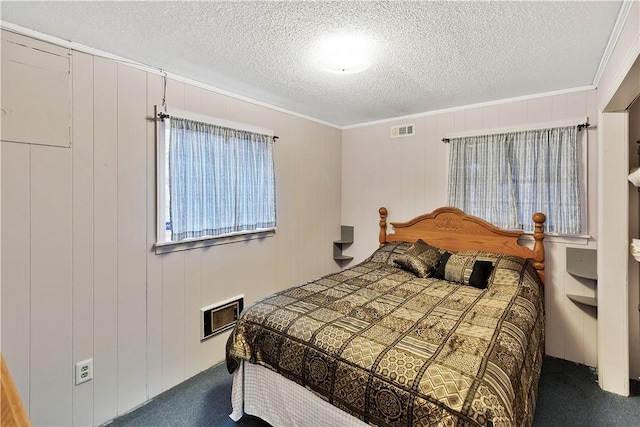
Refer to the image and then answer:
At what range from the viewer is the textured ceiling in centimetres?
150

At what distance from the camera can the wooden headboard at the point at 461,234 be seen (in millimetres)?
2656

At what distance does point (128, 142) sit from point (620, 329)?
3648 millimetres

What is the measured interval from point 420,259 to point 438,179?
3.21ft

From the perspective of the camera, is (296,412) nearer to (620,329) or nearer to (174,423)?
(174,423)

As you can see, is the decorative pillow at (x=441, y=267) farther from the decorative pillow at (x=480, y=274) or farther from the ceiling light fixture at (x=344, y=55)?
the ceiling light fixture at (x=344, y=55)

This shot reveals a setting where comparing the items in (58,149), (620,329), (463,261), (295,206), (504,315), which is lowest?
(620,329)

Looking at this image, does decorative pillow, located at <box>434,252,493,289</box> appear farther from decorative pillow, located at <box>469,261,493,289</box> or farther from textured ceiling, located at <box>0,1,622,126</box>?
textured ceiling, located at <box>0,1,622,126</box>

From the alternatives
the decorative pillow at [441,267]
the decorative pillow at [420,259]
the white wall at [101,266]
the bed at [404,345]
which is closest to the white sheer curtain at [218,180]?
the white wall at [101,266]

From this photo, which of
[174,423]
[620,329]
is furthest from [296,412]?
[620,329]

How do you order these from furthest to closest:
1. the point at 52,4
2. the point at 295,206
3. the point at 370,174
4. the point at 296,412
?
the point at 370,174 → the point at 295,206 → the point at 296,412 → the point at 52,4

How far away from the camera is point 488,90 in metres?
2.65

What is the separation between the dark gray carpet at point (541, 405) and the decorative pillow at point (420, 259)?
45.6 inches

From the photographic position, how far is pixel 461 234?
10.0 ft

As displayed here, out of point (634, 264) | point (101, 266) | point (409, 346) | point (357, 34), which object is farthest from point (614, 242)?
point (101, 266)
